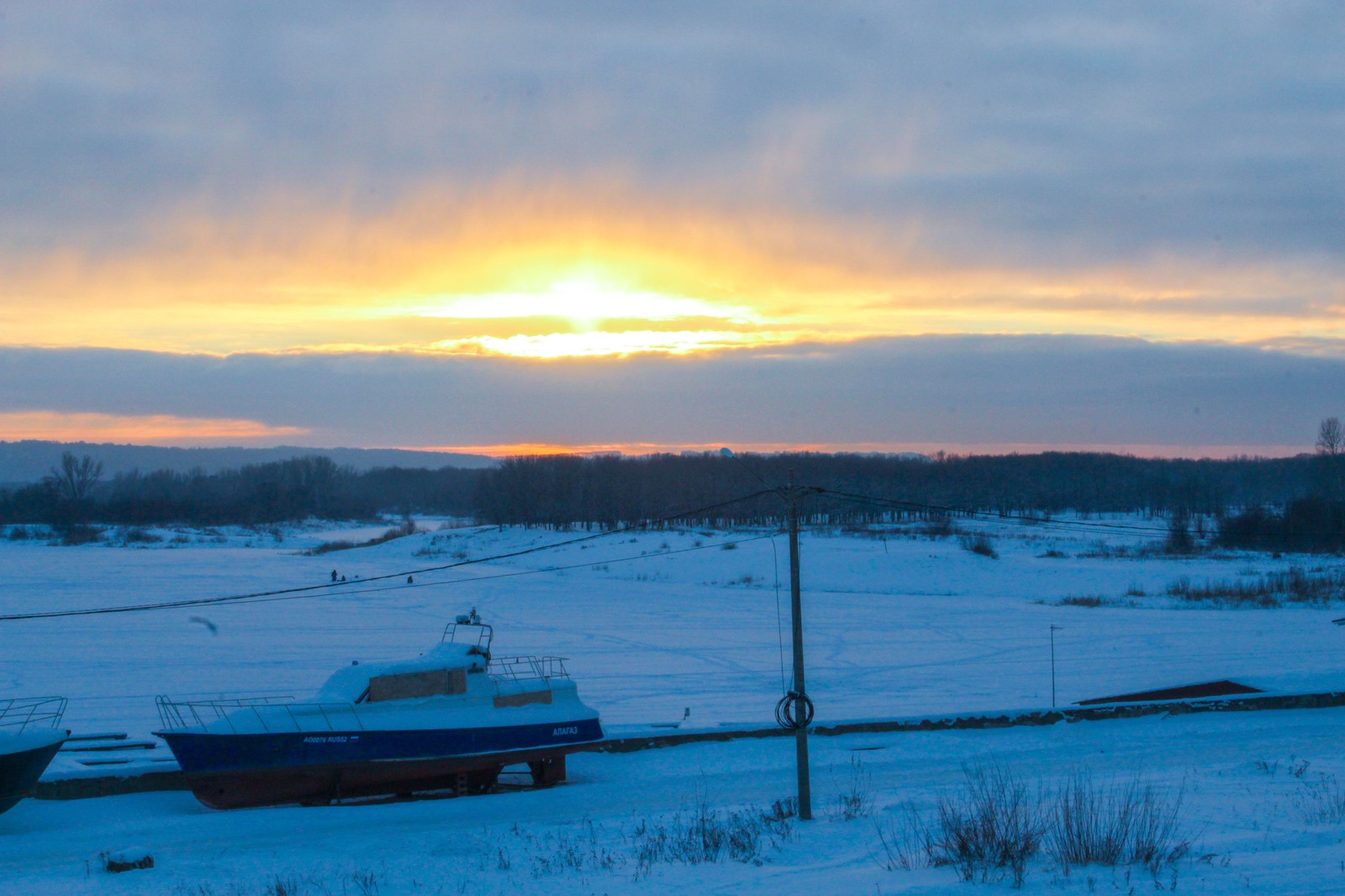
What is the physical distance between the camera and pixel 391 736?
17.3 meters

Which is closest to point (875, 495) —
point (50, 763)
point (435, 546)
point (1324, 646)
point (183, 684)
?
point (435, 546)

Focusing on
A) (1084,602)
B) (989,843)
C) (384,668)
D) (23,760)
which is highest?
(384,668)

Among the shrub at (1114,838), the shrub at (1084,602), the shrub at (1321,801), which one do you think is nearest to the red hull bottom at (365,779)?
the shrub at (1114,838)

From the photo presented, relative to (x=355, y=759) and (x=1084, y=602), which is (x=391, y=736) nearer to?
(x=355, y=759)

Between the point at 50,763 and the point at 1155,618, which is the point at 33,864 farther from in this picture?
the point at 1155,618

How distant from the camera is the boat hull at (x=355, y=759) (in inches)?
647

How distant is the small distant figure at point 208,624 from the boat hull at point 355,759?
2192cm

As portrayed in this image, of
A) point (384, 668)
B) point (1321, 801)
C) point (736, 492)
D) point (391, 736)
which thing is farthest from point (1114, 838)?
point (736, 492)

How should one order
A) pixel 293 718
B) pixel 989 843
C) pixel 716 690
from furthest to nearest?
pixel 716 690 < pixel 293 718 < pixel 989 843

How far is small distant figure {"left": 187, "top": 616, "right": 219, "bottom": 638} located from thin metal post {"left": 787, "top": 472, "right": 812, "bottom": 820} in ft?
95.0

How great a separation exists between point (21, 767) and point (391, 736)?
5195mm

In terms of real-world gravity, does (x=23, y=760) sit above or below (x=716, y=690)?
above

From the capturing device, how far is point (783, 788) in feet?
53.3

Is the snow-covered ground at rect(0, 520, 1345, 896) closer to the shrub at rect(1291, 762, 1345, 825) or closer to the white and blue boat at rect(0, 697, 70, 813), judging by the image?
the shrub at rect(1291, 762, 1345, 825)
